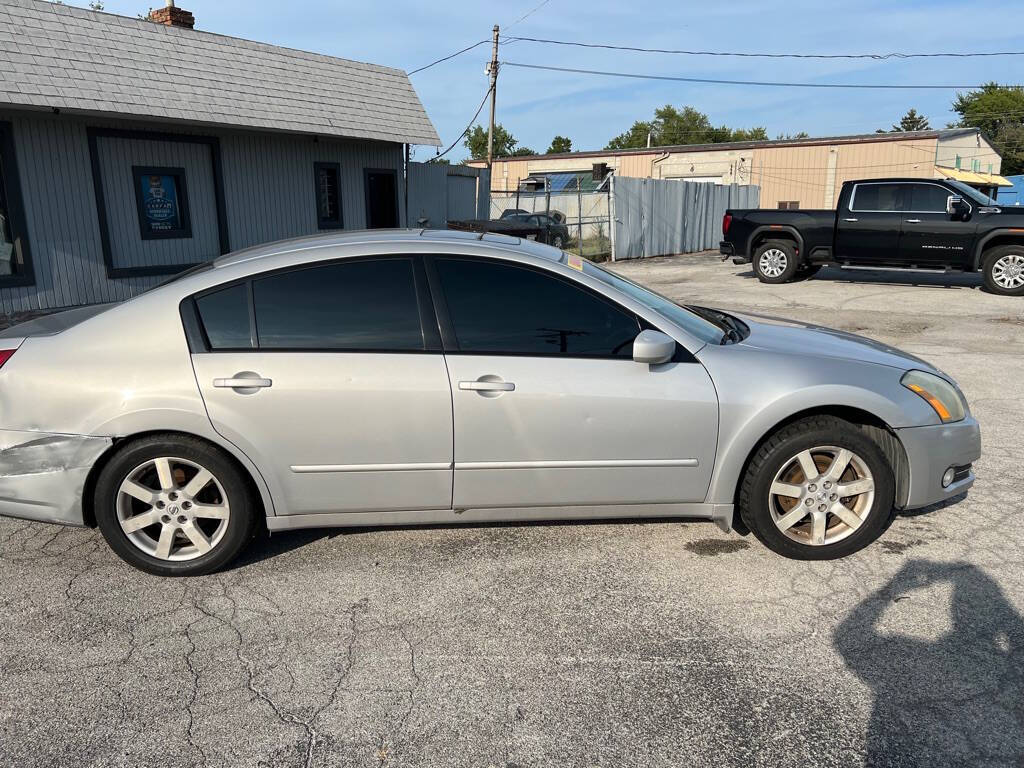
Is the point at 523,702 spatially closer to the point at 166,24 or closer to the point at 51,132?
the point at 51,132

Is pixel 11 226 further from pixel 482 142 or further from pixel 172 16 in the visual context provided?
pixel 482 142

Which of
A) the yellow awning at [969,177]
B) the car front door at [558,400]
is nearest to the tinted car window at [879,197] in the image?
the car front door at [558,400]

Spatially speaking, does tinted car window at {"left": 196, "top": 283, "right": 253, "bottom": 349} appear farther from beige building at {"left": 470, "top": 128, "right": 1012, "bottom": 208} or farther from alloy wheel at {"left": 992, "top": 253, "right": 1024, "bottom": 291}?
beige building at {"left": 470, "top": 128, "right": 1012, "bottom": 208}

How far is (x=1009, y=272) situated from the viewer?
13.3 metres

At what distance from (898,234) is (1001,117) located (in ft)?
241

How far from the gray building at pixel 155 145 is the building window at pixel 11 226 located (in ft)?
0.05

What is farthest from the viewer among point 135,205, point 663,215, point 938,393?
point 663,215

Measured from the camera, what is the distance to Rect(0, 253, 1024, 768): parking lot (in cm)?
257

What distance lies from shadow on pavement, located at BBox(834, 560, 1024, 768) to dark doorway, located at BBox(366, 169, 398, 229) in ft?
48.8

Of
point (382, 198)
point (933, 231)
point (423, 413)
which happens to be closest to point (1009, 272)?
point (933, 231)

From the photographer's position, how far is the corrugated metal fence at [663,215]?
21.4m

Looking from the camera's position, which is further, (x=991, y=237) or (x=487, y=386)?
(x=991, y=237)

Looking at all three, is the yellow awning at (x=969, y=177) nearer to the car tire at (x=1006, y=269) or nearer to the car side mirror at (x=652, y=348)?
the car tire at (x=1006, y=269)

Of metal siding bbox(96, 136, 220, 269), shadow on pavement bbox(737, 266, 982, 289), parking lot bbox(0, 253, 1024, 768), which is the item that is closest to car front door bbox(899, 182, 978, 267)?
shadow on pavement bbox(737, 266, 982, 289)
